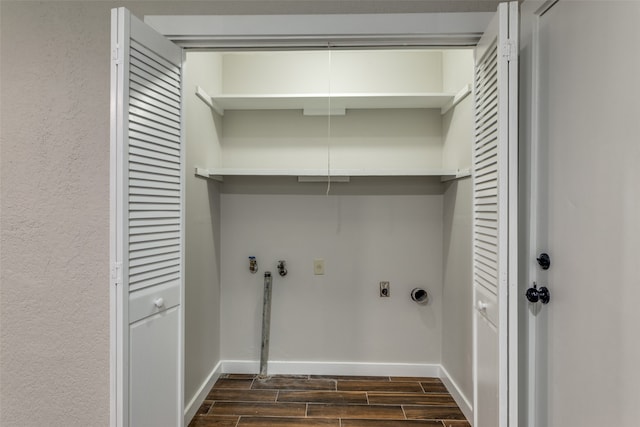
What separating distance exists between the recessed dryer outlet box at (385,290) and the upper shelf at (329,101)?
4.25ft

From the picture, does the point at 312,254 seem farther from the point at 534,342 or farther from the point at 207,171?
the point at 534,342

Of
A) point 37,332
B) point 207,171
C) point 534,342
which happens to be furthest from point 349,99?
point 37,332

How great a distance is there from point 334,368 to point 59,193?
6.99 ft

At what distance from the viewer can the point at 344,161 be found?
296cm

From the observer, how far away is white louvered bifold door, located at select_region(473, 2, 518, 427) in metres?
1.40

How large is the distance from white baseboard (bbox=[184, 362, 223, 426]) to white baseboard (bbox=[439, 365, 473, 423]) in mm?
1610

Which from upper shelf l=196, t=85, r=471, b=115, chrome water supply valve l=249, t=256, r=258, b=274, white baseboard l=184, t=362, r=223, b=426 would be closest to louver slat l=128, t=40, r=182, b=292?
upper shelf l=196, t=85, r=471, b=115

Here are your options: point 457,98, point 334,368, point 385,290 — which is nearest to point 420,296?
point 385,290

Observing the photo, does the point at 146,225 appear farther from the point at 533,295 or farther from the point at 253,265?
the point at 533,295

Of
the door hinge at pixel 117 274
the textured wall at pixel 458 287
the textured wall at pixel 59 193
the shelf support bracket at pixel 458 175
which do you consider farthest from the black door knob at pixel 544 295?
the door hinge at pixel 117 274

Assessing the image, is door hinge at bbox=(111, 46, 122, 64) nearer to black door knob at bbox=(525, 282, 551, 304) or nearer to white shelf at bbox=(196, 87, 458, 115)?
white shelf at bbox=(196, 87, 458, 115)

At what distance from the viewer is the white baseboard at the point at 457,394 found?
2307 millimetres

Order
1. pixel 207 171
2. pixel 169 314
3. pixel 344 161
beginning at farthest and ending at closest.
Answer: pixel 344 161
pixel 207 171
pixel 169 314

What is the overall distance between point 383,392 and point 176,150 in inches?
80.2
